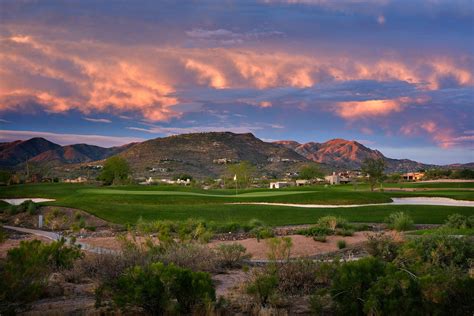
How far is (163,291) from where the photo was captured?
889 cm

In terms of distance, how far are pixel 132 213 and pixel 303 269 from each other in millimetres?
23638

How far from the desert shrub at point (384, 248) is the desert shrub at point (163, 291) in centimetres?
678

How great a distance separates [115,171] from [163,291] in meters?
71.5

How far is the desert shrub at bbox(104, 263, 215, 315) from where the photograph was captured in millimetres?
8742

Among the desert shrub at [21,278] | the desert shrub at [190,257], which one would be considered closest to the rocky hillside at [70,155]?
the desert shrub at [190,257]

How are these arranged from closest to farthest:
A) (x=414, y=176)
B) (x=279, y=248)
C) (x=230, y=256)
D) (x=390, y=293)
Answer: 1. (x=390, y=293)
2. (x=279, y=248)
3. (x=230, y=256)
4. (x=414, y=176)

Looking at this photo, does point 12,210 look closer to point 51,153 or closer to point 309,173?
point 309,173

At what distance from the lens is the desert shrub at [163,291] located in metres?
8.74

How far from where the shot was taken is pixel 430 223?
97.8 feet

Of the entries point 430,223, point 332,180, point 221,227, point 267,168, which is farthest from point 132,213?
point 267,168

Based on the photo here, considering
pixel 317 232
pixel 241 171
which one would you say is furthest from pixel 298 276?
pixel 241 171

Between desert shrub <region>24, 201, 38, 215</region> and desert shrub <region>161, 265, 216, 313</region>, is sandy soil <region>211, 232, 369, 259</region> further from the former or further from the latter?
desert shrub <region>24, 201, 38, 215</region>

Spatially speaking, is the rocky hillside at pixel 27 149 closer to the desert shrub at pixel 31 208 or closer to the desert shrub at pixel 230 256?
the desert shrub at pixel 31 208

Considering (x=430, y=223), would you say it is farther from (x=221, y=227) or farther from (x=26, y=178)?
(x=26, y=178)
